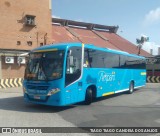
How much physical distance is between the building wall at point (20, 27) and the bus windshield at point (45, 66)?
1951 cm

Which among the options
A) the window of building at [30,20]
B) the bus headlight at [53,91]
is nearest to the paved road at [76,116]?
the bus headlight at [53,91]

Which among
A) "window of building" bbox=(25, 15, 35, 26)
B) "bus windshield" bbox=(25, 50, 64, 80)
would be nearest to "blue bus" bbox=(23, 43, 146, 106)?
"bus windshield" bbox=(25, 50, 64, 80)

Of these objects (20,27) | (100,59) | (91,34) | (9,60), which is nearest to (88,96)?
(100,59)

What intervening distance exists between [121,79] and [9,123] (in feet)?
32.4

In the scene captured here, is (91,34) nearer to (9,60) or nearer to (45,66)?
(9,60)

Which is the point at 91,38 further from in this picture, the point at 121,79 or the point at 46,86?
the point at 46,86

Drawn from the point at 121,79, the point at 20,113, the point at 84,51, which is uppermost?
the point at 84,51

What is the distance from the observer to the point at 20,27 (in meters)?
33.2

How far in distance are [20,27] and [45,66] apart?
2321 cm

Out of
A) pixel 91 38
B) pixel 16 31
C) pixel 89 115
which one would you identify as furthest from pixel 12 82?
pixel 91 38

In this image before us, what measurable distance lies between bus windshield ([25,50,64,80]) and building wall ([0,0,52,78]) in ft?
64.0

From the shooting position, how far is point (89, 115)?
1039 cm

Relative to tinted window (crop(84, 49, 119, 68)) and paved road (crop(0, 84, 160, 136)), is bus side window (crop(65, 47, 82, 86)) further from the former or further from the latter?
paved road (crop(0, 84, 160, 136))

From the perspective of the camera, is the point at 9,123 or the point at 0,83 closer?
the point at 9,123
